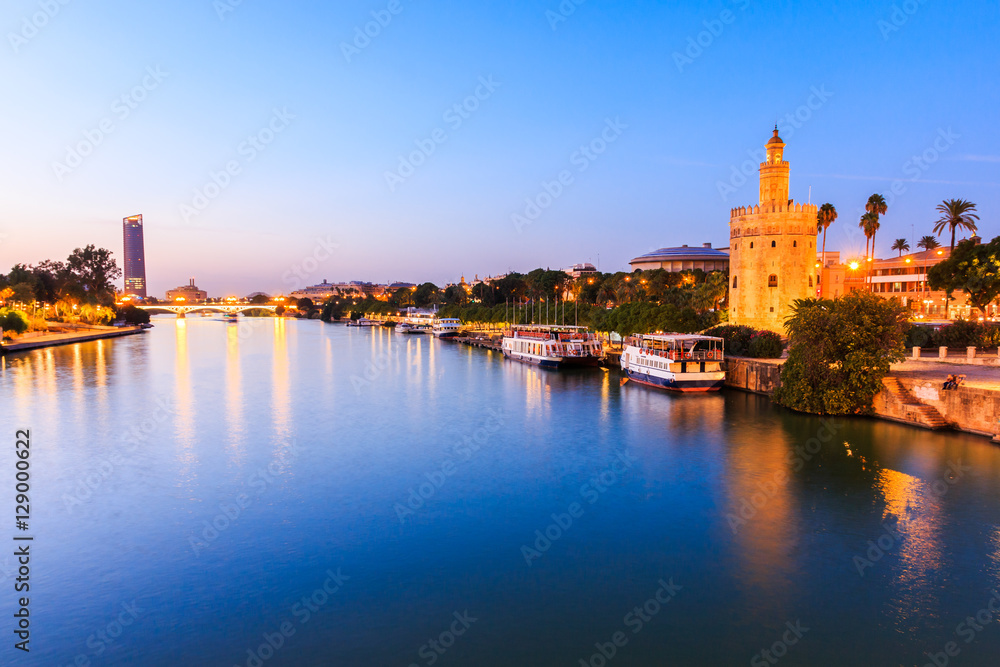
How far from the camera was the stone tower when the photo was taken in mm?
49594

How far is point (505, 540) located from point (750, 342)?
1329 inches

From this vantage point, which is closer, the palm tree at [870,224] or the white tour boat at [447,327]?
the palm tree at [870,224]

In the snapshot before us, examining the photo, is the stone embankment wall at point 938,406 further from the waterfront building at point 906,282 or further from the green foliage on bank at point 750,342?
the waterfront building at point 906,282

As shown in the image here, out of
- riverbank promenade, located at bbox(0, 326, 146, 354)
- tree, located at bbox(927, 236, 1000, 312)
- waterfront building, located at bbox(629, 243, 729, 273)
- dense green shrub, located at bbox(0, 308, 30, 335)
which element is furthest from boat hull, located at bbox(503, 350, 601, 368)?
waterfront building, located at bbox(629, 243, 729, 273)

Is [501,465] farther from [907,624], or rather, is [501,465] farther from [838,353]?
[838,353]

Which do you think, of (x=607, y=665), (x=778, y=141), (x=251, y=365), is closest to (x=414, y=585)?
(x=607, y=665)

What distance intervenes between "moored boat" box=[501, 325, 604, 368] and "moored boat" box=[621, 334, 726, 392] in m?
9.12

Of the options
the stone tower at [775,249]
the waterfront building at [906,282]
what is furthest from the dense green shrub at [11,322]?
the waterfront building at [906,282]

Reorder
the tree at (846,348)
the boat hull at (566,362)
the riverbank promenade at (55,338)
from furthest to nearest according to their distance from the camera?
the riverbank promenade at (55,338), the boat hull at (566,362), the tree at (846,348)

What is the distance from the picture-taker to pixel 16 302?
270 feet

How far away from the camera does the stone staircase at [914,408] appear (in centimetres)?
Answer: 2747

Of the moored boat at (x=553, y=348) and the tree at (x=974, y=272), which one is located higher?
the tree at (x=974, y=272)

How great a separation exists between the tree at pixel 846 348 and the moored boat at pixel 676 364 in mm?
8263

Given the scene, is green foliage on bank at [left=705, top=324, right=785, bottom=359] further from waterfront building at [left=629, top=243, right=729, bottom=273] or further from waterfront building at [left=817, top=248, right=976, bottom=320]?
waterfront building at [left=629, top=243, right=729, bottom=273]
